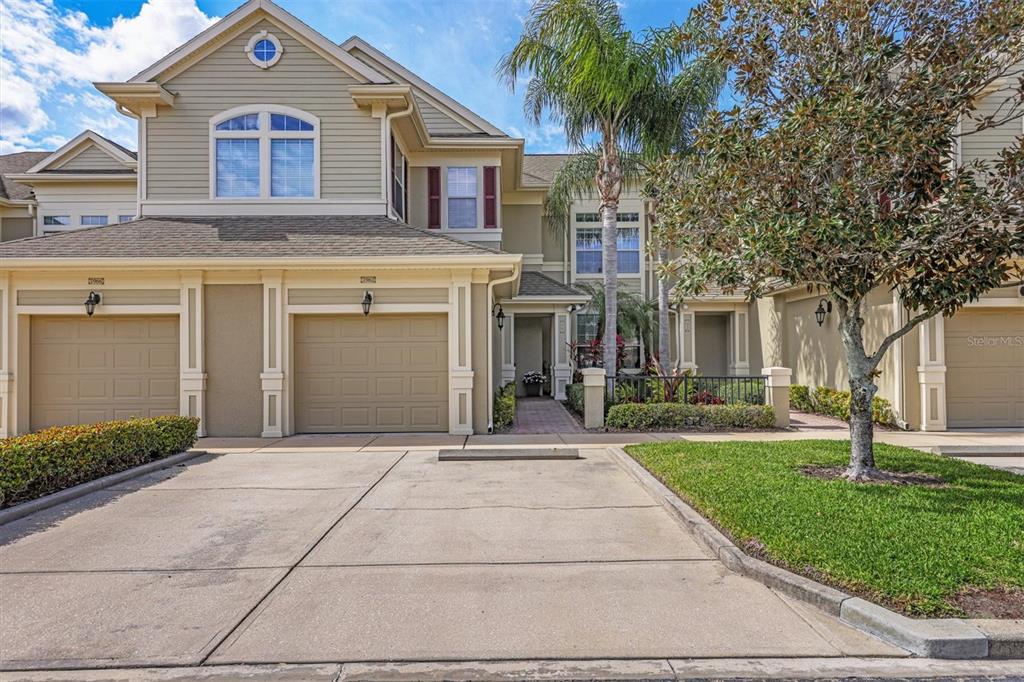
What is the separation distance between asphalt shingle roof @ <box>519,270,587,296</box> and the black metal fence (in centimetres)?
487

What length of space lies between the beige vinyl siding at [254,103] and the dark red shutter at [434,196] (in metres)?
2.82

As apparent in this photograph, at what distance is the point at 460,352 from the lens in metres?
11.2

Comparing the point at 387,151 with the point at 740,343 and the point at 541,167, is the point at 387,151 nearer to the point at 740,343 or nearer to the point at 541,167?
the point at 541,167

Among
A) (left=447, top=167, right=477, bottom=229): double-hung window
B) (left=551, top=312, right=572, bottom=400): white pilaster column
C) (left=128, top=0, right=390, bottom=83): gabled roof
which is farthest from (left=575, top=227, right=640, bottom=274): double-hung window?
(left=128, top=0, right=390, bottom=83): gabled roof

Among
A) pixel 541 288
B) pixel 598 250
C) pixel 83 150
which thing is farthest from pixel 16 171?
pixel 598 250

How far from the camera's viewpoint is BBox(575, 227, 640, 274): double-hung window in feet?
67.0

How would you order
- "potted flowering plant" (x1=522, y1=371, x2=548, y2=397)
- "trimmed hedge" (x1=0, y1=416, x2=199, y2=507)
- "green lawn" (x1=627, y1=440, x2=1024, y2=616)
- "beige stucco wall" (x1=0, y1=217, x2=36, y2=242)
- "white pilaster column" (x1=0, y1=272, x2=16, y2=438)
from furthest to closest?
"potted flowering plant" (x1=522, y1=371, x2=548, y2=397), "beige stucco wall" (x1=0, y1=217, x2=36, y2=242), "white pilaster column" (x1=0, y1=272, x2=16, y2=438), "trimmed hedge" (x1=0, y1=416, x2=199, y2=507), "green lawn" (x1=627, y1=440, x2=1024, y2=616)

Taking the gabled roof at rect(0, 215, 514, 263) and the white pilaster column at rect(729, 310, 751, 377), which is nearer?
the gabled roof at rect(0, 215, 514, 263)

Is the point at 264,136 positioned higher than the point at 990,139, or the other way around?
the point at 990,139

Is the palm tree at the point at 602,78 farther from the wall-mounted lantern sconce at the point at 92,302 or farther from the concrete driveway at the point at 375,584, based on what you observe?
the wall-mounted lantern sconce at the point at 92,302

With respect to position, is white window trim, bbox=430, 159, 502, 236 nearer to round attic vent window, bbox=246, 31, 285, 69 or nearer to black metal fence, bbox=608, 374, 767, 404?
round attic vent window, bbox=246, 31, 285, 69

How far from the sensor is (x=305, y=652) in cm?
346

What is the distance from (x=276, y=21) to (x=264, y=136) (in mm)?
2489

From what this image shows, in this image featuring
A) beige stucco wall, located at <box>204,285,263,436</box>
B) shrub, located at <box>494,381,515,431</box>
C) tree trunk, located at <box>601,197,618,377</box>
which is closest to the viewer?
beige stucco wall, located at <box>204,285,263,436</box>
